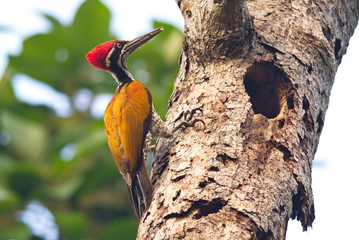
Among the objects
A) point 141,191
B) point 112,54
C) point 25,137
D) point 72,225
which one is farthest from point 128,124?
point 25,137

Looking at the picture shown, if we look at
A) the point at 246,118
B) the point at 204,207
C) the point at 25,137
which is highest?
the point at 25,137

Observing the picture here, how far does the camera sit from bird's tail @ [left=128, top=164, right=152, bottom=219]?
340 centimetres

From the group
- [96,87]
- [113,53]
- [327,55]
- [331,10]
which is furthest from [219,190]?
[96,87]

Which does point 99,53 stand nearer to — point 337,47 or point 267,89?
point 267,89

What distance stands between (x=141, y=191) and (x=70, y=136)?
3.04 metres

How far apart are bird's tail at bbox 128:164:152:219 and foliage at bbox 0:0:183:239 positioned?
200 centimetres

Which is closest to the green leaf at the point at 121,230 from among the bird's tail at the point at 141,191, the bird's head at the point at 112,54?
the bird's head at the point at 112,54

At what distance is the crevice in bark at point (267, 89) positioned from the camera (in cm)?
365

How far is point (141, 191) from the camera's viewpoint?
353 centimetres

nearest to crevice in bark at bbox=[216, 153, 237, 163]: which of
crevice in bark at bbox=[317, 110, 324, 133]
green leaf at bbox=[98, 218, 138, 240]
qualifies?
crevice in bark at bbox=[317, 110, 324, 133]

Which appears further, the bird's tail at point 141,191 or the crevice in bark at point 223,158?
the bird's tail at point 141,191

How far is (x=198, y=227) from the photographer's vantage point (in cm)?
286

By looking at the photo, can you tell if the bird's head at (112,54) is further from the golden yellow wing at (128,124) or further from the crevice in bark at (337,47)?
the crevice in bark at (337,47)

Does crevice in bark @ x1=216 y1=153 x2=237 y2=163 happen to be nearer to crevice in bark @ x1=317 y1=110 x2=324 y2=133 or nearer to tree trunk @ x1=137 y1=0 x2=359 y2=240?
tree trunk @ x1=137 y1=0 x2=359 y2=240
